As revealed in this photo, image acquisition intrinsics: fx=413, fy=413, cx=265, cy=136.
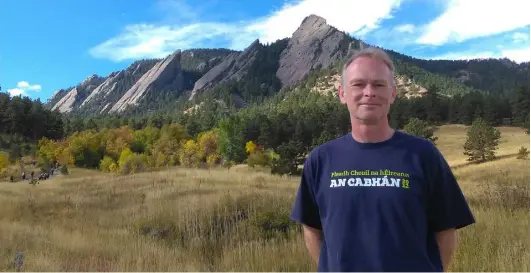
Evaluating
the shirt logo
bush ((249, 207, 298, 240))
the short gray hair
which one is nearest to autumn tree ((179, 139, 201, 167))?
bush ((249, 207, 298, 240))

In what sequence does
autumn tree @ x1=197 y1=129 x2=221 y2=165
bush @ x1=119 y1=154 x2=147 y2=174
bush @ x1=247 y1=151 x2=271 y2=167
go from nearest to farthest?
bush @ x1=247 y1=151 x2=271 y2=167 < bush @ x1=119 y1=154 x2=147 y2=174 < autumn tree @ x1=197 y1=129 x2=221 y2=165

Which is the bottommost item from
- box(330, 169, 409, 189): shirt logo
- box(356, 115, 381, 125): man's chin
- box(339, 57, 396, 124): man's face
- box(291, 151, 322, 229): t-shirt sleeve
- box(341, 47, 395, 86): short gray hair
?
box(291, 151, 322, 229): t-shirt sleeve

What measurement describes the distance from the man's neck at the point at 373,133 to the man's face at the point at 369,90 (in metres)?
0.03

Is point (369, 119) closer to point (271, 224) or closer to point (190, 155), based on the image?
point (271, 224)

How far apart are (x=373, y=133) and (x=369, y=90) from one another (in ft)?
0.74

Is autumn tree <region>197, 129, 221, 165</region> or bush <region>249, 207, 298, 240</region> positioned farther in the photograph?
autumn tree <region>197, 129, 221, 165</region>

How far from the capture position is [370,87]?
83.0 inches

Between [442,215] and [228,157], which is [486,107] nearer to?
[228,157]

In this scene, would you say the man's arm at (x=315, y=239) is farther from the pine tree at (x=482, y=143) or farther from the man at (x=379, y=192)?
the pine tree at (x=482, y=143)

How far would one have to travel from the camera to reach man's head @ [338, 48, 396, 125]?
2.11m

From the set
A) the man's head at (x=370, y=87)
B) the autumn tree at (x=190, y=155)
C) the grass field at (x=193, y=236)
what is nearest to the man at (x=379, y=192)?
the man's head at (x=370, y=87)

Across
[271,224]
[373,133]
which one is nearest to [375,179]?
[373,133]

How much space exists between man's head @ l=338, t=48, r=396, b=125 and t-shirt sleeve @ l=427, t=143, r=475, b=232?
36 centimetres

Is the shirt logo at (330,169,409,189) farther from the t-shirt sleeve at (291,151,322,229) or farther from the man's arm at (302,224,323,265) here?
the man's arm at (302,224,323,265)
